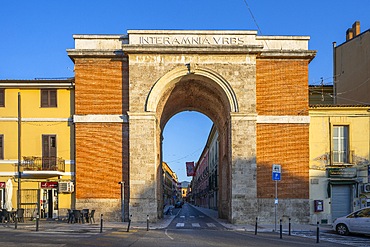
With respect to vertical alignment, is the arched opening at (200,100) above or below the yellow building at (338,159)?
above

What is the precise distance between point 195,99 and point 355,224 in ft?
52.8

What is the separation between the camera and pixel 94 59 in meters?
27.6

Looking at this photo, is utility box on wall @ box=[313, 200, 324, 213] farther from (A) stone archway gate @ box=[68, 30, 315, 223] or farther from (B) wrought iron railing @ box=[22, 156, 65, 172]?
(B) wrought iron railing @ box=[22, 156, 65, 172]

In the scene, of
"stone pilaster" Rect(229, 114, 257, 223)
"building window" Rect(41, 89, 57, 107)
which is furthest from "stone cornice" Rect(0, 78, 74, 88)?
"stone pilaster" Rect(229, 114, 257, 223)

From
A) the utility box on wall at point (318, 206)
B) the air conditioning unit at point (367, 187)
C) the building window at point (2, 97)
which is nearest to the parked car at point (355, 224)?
the utility box on wall at point (318, 206)

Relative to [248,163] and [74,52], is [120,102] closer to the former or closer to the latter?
[74,52]

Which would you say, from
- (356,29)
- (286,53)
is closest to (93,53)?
(286,53)

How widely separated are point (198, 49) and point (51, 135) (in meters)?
10.7

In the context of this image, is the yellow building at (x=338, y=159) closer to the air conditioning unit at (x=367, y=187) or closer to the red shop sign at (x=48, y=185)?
the air conditioning unit at (x=367, y=187)

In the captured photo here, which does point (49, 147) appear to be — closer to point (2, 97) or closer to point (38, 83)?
point (38, 83)

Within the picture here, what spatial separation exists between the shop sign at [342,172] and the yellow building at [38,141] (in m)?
16.0

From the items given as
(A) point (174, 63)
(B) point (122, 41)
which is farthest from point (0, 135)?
(A) point (174, 63)

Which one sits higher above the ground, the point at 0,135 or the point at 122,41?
the point at 122,41

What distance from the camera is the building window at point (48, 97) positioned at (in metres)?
28.5
